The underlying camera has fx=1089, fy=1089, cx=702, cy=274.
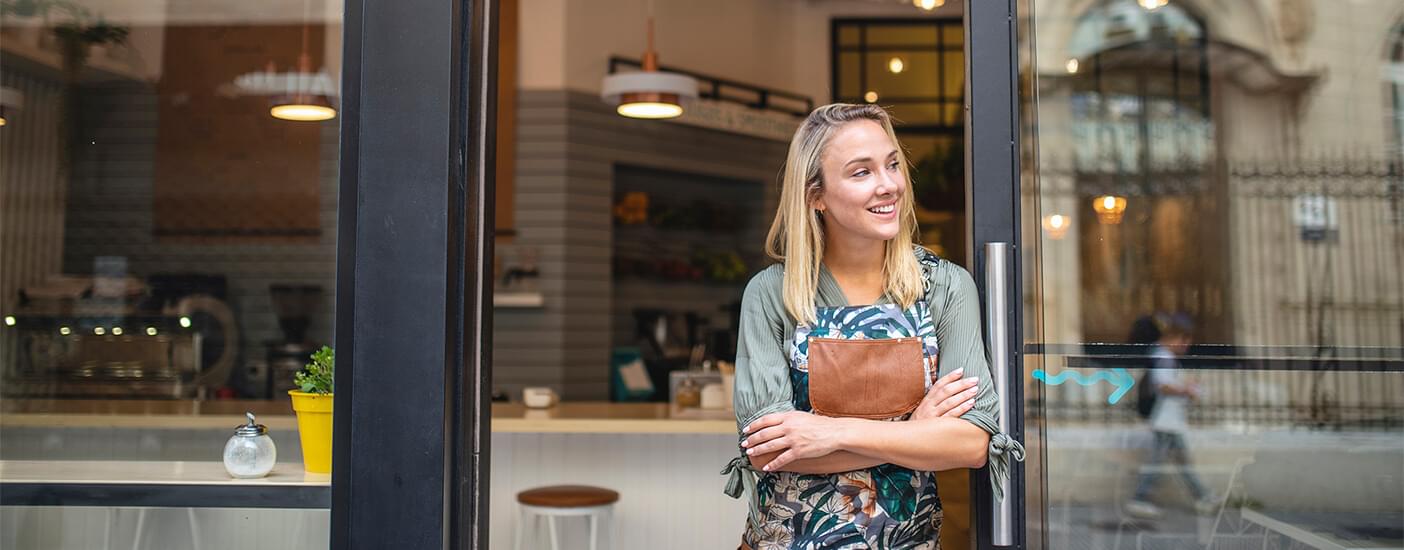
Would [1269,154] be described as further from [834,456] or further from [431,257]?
A: [431,257]

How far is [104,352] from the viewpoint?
3.88 m

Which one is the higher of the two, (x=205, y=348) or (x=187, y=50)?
(x=187, y=50)

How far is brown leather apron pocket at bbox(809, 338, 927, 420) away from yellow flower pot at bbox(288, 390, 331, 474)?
38.8 inches

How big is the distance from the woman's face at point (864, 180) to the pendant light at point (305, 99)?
1528 millimetres

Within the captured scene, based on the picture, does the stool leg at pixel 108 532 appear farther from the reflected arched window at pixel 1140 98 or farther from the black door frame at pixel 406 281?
the reflected arched window at pixel 1140 98

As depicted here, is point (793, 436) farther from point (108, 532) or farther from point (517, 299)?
point (517, 299)

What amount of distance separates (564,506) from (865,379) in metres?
2.16

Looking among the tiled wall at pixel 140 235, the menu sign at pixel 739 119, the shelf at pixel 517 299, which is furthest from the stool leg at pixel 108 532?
the menu sign at pixel 739 119

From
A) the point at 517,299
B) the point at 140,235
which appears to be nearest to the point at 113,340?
the point at 140,235

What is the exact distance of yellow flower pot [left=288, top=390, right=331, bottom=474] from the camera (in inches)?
84.7

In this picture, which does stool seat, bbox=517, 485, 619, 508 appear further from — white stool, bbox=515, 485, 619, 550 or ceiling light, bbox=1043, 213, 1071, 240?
ceiling light, bbox=1043, 213, 1071, 240

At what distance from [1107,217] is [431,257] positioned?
1382mm


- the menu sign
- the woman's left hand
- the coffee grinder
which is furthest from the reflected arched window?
the menu sign

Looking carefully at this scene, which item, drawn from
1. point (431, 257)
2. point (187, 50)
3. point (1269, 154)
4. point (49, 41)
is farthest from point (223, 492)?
point (187, 50)
